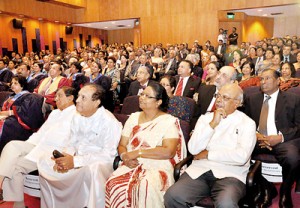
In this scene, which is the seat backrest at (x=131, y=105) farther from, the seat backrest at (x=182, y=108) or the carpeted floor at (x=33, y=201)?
the carpeted floor at (x=33, y=201)

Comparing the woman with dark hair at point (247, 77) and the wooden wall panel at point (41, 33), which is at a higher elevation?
the wooden wall panel at point (41, 33)

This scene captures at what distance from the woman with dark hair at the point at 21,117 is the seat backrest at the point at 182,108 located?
1.63 meters

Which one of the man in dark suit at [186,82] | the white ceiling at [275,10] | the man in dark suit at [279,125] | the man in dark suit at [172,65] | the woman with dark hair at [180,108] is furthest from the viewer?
the white ceiling at [275,10]

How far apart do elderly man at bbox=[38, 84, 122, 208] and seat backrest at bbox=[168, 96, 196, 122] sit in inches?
34.3

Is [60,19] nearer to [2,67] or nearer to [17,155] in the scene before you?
[2,67]

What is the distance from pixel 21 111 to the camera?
143 inches

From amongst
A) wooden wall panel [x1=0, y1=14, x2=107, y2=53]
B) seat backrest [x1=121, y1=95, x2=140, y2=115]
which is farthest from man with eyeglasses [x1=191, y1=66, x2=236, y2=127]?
wooden wall panel [x1=0, y1=14, x2=107, y2=53]

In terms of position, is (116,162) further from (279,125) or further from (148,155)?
(279,125)

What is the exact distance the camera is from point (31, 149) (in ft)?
9.77

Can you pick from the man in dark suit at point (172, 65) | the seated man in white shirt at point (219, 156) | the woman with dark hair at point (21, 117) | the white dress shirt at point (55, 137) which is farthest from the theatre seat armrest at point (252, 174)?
the man in dark suit at point (172, 65)

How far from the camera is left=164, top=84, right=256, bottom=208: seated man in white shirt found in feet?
6.99

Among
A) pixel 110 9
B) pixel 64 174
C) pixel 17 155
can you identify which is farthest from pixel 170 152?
pixel 110 9

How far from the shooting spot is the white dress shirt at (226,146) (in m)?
2.22

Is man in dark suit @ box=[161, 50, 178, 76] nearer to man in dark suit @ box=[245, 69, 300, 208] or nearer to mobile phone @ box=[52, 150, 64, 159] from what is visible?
man in dark suit @ box=[245, 69, 300, 208]
